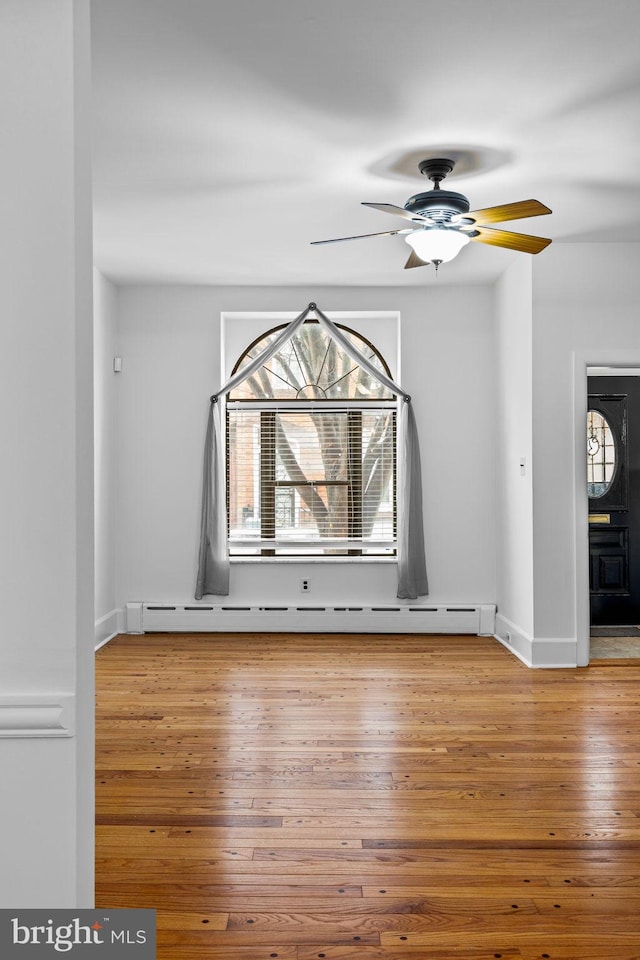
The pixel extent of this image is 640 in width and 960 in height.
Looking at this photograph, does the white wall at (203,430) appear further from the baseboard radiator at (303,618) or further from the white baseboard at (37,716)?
the white baseboard at (37,716)

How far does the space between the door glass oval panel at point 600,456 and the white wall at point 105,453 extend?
161 inches

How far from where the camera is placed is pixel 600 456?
6570 millimetres

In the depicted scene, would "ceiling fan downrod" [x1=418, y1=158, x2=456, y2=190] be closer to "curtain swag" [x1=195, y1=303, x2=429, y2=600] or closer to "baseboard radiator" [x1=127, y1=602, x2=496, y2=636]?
"curtain swag" [x1=195, y1=303, x2=429, y2=600]

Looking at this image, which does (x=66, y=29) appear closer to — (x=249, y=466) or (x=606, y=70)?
(x=606, y=70)

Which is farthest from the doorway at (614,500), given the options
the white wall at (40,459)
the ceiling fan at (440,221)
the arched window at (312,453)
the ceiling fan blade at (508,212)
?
the white wall at (40,459)

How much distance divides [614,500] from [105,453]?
4.39 m

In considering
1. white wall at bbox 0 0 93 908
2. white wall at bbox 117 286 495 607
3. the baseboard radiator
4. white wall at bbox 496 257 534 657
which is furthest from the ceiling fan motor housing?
the baseboard radiator

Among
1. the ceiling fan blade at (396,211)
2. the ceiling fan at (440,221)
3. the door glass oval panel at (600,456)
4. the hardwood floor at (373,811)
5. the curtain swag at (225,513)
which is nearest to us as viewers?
the hardwood floor at (373,811)

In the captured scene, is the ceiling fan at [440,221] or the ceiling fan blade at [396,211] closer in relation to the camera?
the ceiling fan blade at [396,211]

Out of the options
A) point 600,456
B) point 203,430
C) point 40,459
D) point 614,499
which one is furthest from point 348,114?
point 614,499

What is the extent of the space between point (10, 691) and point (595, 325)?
14.6 feet

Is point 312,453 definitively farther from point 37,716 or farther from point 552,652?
point 37,716

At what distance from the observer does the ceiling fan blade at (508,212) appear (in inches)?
128

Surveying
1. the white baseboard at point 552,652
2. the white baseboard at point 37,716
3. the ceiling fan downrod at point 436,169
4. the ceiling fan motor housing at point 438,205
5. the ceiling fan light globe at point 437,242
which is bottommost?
the white baseboard at point 552,652
